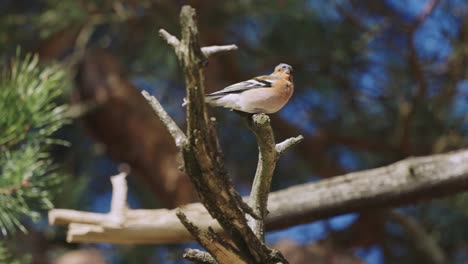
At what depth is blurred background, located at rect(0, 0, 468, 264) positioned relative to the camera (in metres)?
2.92

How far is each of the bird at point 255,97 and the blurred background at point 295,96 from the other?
1354 mm

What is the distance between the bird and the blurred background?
135 centimetres

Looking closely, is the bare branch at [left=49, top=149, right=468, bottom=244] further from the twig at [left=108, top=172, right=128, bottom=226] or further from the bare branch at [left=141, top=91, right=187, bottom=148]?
the bare branch at [left=141, top=91, right=187, bottom=148]

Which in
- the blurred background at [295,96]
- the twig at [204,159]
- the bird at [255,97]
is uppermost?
the blurred background at [295,96]

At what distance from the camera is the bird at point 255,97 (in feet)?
4.46

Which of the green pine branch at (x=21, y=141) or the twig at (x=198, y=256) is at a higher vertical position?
the green pine branch at (x=21, y=141)

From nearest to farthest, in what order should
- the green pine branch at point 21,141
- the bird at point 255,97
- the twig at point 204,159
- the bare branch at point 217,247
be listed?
the twig at point 204,159
the bare branch at point 217,247
the bird at point 255,97
the green pine branch at point 21,141

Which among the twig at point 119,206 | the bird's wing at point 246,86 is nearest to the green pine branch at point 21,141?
the twig at point 119,206

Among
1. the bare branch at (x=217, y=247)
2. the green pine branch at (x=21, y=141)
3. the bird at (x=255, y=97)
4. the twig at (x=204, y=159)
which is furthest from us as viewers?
the green pine branch at (x=21, y=141)

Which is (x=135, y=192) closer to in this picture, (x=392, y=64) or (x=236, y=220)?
(x=392, y=64)

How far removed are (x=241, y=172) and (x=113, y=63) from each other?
2.49 feet

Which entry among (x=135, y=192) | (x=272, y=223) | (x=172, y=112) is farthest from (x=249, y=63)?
(x=272, y=223)

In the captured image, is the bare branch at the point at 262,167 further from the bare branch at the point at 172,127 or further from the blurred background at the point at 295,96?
the blurred background at the point at 295,96

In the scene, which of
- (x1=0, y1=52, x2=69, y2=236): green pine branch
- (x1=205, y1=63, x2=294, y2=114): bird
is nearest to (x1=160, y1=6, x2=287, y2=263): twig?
(x1=205, y1=63, x2=294, y2=114): bird
